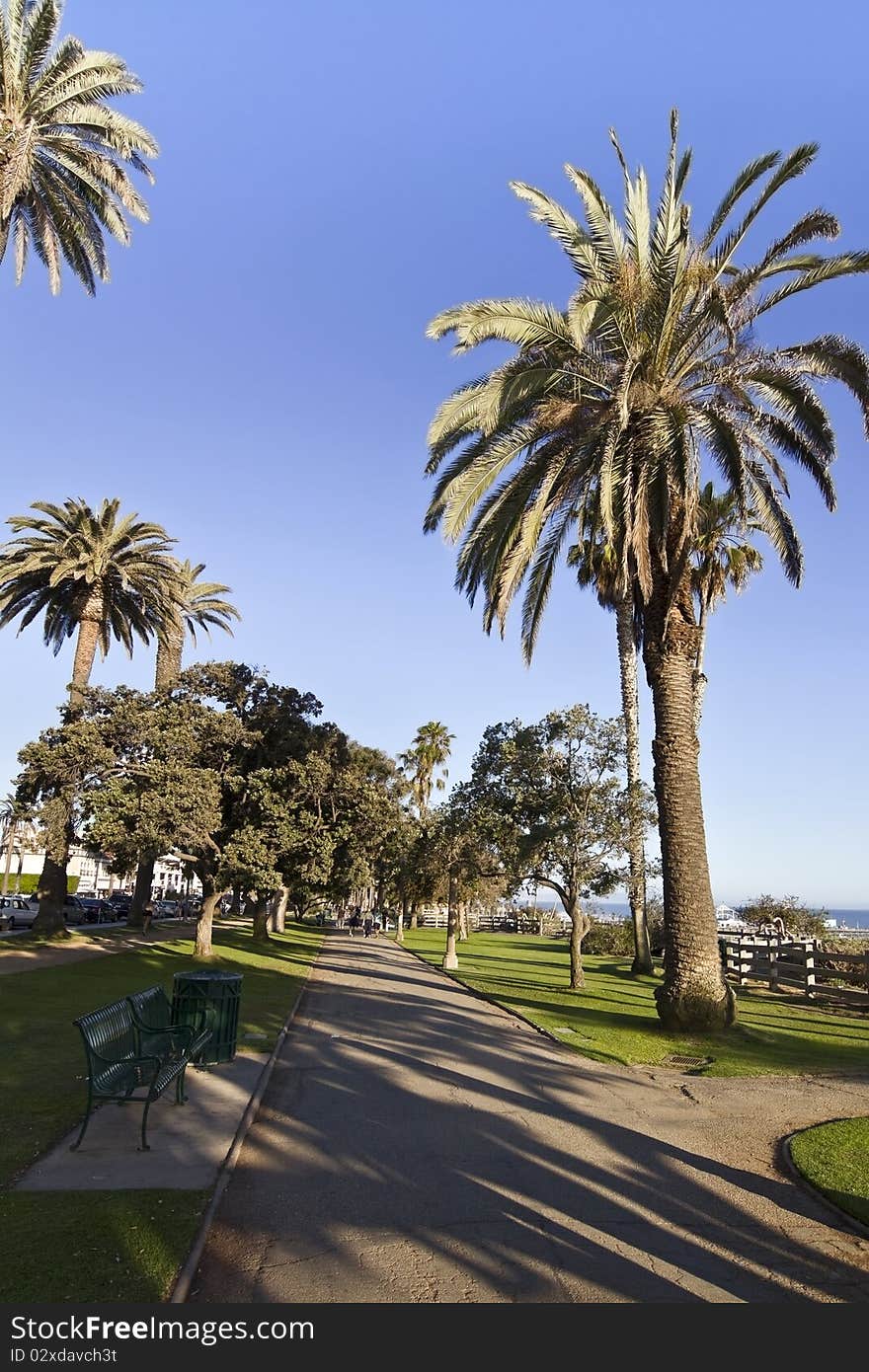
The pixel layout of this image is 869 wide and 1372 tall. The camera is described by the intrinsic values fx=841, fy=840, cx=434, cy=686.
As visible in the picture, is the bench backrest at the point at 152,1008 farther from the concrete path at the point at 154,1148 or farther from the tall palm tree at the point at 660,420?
the tall palm tree at the point at 660,420

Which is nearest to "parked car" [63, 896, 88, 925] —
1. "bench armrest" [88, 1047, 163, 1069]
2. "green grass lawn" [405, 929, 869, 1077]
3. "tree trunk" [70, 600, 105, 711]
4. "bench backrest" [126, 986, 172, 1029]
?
"tree trunk" [70, 600, 105, 711]

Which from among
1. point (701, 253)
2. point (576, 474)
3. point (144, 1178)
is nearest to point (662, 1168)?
point (144, 1178)

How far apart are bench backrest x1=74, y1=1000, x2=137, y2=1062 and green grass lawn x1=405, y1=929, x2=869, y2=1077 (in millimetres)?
7073

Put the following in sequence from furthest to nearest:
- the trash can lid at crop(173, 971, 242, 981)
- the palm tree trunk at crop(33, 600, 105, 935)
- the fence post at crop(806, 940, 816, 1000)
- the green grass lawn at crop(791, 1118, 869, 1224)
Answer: the palm tree trunk at crop(33, 600, 105, 935)
the fence post at crop(806, 940, 816, 1000)
the trash can lid at crop(173, 971, 242, 981)
the green grass lawn at crop(791, 1118, 869, 1224)

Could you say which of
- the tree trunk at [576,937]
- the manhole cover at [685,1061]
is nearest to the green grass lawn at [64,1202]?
the manhole cover at [685,1061]

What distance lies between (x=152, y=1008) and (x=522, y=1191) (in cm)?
509

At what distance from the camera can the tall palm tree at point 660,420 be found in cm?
1427

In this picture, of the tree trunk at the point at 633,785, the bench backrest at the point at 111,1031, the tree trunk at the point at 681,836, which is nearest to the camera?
the bench backrest at the point at 111,1031

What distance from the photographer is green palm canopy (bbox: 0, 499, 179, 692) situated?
3180 cm

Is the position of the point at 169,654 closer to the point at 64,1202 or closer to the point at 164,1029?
the point at 164,1029

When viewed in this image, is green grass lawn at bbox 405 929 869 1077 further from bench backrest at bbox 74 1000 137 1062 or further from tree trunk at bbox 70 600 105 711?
tree trunk at bbox 70 600 105 711

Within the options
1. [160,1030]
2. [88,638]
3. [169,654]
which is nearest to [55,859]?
[88,638]

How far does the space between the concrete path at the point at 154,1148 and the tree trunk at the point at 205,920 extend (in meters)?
17.6

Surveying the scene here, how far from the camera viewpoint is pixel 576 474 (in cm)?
1572
